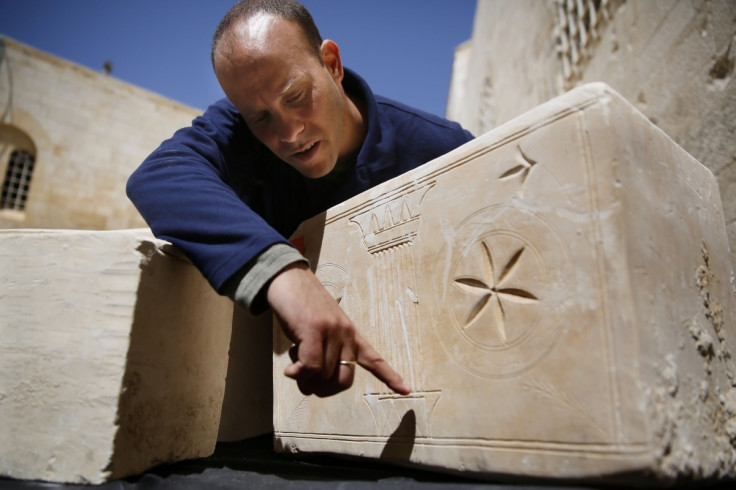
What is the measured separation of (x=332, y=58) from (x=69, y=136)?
8488 millimetres

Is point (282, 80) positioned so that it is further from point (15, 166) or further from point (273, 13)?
point (15, 166)

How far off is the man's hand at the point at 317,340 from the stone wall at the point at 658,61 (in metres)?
1.28

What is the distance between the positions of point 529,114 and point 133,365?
97 centimetres

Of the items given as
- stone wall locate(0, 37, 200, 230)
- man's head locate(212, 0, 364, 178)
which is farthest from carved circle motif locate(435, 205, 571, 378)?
stone wall locate(0, 37, 200, 230)

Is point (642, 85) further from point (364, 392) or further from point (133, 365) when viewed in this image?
point (133, 365)

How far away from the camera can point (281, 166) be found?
58.2 inches

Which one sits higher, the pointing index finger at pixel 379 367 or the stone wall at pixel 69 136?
the stone wall at pixel 69 136

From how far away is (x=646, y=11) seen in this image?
2.04 metres

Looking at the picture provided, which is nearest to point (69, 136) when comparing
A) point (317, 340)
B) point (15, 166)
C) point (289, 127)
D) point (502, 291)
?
point (15, 166)

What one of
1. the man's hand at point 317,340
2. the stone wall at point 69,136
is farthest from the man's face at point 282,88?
the stone wall at point 69,136

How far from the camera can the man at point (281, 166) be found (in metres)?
0.87

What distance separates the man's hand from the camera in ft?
2.65

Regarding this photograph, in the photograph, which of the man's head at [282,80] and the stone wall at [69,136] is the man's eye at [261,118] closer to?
the man's head at [282,80]

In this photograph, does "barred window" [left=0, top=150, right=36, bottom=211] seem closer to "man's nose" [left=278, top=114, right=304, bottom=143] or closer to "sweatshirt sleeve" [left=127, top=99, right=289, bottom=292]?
"sweatshirt sleeve" [left=127, top=99, right=289, bottom=292]
